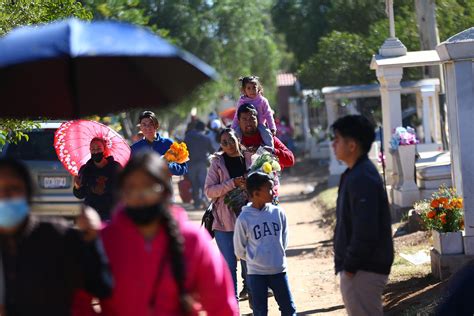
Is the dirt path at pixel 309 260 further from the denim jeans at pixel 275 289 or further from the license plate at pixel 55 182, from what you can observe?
the license plate at pixel 55 182

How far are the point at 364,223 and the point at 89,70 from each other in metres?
1.95

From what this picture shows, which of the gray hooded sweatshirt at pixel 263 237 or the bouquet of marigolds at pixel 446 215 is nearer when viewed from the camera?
the gray hooded sweatshirt at pixel 263 237

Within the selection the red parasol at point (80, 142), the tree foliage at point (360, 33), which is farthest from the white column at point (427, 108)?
the red parasol at point (80, 142)

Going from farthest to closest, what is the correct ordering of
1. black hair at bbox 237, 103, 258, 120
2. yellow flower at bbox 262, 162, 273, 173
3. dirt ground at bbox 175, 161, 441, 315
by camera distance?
dirt ground at bbox 175, 161, 441, 315, black hair at bbox 237, 103, 258, 120, yellow flower at bbox 262, 162, 273, 173

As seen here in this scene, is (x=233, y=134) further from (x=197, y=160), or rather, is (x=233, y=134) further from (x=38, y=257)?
(x=197, y=160)

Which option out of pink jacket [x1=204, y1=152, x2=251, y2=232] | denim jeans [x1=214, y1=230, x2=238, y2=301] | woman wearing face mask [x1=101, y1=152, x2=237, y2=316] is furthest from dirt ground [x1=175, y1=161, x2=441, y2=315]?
woman wearing face mask [x1=101, y1=152, x2=237, y2=316]

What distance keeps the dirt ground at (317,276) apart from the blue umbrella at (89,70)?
447 cm

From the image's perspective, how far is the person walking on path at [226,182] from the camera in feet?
30.1

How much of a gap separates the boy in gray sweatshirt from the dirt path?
2.08m

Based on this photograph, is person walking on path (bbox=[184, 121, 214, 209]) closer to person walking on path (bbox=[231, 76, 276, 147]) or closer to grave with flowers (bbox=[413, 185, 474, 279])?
person walking on path (bbox=[231, 76, 276, 147])

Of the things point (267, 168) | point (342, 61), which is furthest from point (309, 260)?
point (342, 61)

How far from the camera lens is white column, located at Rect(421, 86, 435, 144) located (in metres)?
22.4

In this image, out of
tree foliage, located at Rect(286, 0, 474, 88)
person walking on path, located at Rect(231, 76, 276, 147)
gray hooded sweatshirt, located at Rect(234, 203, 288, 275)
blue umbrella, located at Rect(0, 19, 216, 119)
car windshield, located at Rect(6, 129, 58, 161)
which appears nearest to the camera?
blue umbrella, located at Rect(0, 19, 216, 119)

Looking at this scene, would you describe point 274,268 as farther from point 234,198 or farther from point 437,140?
point 437,140
